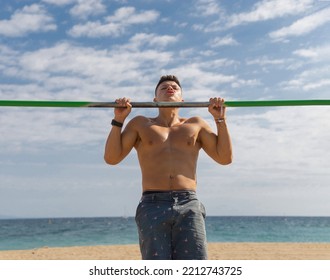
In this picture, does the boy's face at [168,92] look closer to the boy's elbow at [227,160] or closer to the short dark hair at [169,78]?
the short dark hair at [169,78]

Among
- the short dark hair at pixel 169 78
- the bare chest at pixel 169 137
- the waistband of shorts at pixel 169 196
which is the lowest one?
the waistband of shorts at pixel 169 196

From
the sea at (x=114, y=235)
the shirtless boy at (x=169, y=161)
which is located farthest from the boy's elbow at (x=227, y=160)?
the sea at (x=114, y=235)

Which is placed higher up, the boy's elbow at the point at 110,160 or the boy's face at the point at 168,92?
the boy's face at the point at 168,92

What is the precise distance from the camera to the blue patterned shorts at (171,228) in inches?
122

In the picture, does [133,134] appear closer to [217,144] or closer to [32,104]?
[217,144]

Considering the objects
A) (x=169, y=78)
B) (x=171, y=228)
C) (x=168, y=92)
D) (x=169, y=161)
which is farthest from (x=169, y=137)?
(x=171, y=228)

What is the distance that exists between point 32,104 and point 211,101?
142 cm

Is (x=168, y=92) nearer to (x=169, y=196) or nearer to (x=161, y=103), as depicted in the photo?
(x=161, y=103)

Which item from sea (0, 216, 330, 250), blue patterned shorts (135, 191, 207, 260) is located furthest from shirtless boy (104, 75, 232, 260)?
sea (0, 216, 330, 250)

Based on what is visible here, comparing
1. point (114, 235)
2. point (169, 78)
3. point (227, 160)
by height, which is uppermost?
point (169, 78)

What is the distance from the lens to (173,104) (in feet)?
11.3

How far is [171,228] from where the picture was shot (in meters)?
3.18

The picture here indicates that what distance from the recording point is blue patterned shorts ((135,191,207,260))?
3.11 m
